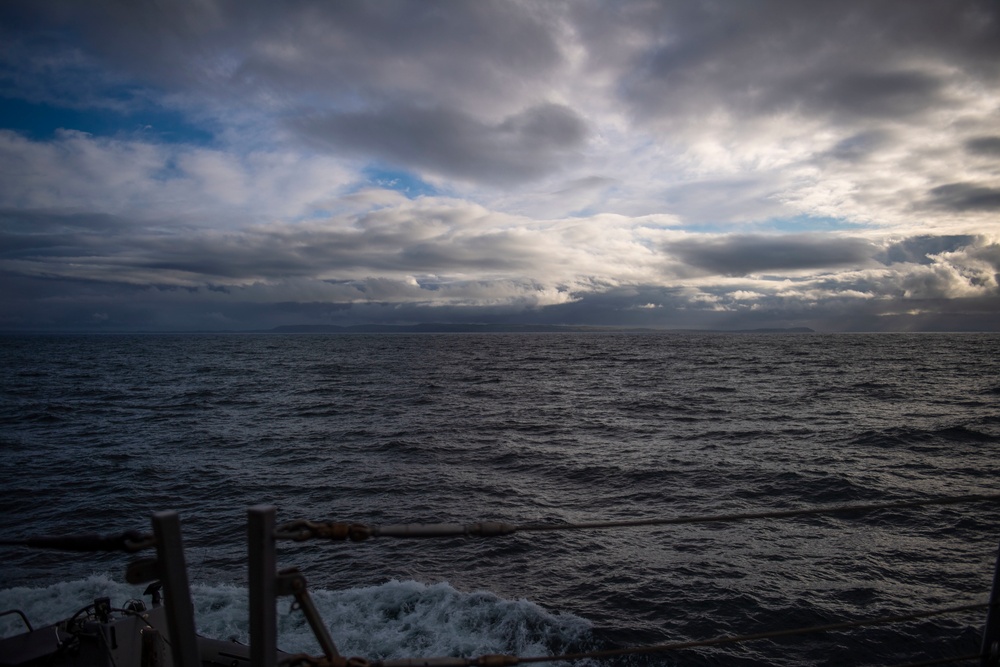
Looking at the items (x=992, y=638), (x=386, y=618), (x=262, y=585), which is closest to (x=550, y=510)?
(x=386, y=618)

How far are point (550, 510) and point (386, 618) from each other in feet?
24.2

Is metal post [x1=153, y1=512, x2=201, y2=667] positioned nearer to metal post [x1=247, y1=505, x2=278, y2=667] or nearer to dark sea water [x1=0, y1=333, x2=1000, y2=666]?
metal post [x1=247, y1=505, x2=278, y2=667]

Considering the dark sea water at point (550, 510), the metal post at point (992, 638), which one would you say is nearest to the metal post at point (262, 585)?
the metal post at point (992, 638)

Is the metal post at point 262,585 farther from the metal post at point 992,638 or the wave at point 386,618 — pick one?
the wave at point 386,618

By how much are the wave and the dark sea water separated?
0.16ft

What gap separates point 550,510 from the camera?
1748 cm

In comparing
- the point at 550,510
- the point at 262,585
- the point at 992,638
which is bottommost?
the point at 550,510

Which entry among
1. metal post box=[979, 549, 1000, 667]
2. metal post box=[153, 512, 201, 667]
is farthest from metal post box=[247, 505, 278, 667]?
metal post box=[979, 549, 1000, 667]

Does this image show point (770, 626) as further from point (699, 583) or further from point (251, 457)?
point (251, 457)

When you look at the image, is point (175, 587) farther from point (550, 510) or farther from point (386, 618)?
point (550, 510)

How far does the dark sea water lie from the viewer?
35.8 feet

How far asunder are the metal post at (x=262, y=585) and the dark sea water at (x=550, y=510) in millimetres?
7999

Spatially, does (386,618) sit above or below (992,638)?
below

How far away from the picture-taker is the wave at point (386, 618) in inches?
404
